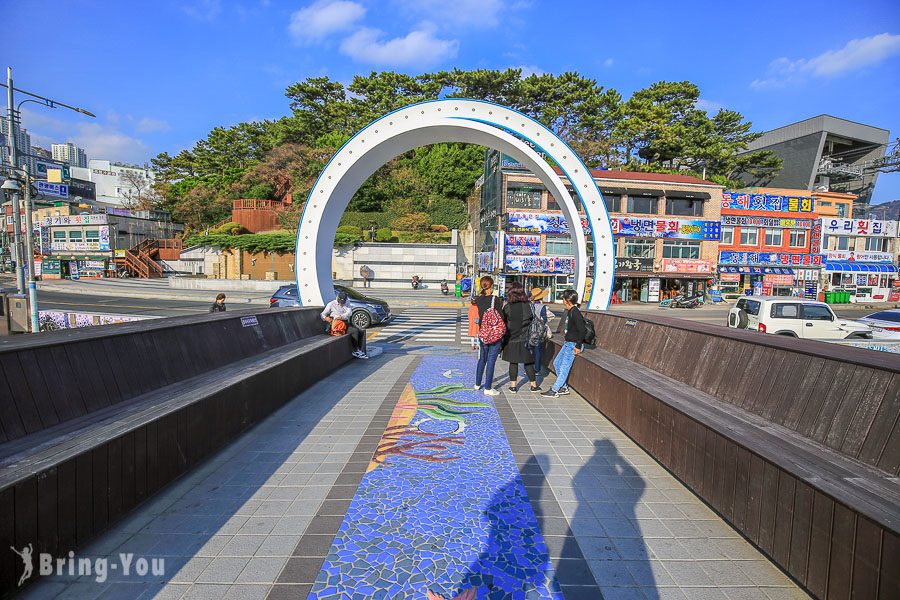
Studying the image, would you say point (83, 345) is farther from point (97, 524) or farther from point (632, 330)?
point (632, 330)

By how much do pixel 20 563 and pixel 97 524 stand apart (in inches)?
22.4

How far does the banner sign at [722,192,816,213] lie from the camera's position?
34.9 metres

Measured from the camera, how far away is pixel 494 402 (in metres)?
6.66

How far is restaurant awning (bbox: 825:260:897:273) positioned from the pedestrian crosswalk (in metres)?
35.7

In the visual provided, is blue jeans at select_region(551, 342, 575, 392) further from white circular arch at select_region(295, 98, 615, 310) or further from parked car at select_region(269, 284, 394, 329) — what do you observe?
parked car at select_region(269, 284, 394, 329)

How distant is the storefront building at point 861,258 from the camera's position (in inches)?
1473

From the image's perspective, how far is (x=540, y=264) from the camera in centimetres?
3175

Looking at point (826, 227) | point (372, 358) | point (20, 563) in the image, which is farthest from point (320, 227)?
point (826, 227)

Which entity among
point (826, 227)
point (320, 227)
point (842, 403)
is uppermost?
point (826, 227)

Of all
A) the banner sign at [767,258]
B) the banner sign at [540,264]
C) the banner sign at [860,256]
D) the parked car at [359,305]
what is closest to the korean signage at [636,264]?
the banner sign at [540,264]

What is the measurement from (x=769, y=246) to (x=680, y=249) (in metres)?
8.40

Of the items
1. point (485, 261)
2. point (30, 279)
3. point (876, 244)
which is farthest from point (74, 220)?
point (876, 244)

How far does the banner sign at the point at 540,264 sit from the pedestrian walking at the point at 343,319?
73.2ft

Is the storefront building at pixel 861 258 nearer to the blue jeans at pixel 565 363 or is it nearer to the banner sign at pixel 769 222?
the banner sign at pixel 769 222
